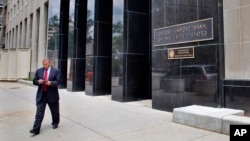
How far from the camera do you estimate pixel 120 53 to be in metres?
10.8

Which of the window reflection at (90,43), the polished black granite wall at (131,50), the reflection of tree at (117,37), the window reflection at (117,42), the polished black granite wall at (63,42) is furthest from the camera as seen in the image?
the polished black granite wall at (63,42)

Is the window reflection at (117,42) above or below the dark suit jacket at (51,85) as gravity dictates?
above

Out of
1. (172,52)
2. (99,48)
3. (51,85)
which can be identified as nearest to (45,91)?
(51,85)

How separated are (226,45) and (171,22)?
6.91ft

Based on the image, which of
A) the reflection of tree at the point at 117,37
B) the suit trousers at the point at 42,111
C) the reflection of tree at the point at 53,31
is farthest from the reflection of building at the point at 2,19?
the suit trousers at the point at 42,111

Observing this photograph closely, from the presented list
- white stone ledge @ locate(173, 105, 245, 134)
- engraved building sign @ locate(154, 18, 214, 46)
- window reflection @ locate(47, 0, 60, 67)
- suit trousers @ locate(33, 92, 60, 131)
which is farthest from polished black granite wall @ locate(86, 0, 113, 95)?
white stone ledge @ locate(173, 105, 245, 134)

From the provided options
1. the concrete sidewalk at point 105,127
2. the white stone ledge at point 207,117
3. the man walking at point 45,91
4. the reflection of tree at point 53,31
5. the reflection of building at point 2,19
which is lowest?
the concrete sidewalk at point 105,127

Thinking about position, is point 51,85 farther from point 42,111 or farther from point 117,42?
point 117,42

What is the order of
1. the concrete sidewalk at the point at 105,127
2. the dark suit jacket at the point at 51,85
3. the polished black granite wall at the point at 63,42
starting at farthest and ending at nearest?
the polished black granite wall at the point at 63,42 < the dark suit jacket at the point at 51,85 < the concrete sidewalk at the point at 105,127

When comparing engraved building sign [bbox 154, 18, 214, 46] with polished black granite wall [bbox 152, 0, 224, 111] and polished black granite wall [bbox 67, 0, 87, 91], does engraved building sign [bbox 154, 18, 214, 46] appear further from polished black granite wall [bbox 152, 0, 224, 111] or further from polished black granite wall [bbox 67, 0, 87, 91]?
polished black granite wall [bbox 67, 0, 87, 91]

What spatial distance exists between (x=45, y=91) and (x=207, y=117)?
4.02 m

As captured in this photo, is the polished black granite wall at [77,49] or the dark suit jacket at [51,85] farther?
the polished black granite wall at [77,49]

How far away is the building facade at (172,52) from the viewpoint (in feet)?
21.6

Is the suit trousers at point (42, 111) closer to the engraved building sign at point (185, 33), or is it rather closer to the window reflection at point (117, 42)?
the engraved building sign at point (185, 33)
